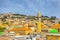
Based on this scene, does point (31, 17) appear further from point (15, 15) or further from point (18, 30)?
point (18, 30)

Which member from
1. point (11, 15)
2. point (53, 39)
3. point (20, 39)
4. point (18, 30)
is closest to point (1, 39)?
point (53, 39)

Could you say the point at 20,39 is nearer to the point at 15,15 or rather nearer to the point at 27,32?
the point at 27,32

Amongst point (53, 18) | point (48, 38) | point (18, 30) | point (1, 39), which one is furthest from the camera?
point (53, 18)

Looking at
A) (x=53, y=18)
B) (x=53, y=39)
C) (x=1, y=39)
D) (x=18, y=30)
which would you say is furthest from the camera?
(x=53, y=18)

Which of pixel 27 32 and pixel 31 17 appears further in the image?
pixel 31 17

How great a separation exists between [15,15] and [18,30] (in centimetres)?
1827

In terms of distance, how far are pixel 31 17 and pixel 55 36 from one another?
976 inches

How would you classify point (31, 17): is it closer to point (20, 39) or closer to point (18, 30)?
point (18, 30)

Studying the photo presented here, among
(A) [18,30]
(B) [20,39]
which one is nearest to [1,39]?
(B) [20,39]

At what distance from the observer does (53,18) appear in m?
30.2

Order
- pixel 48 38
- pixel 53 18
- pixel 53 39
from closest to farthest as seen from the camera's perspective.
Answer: pixel 53 39 < pixel 48 38 < pixel 53 18

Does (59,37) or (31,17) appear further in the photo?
(31,17)

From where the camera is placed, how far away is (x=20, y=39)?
31.1 feet

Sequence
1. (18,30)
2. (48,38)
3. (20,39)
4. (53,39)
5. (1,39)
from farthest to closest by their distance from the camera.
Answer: (18,30) < (20,39) < (48,38) < (53,39) < (1,39)
